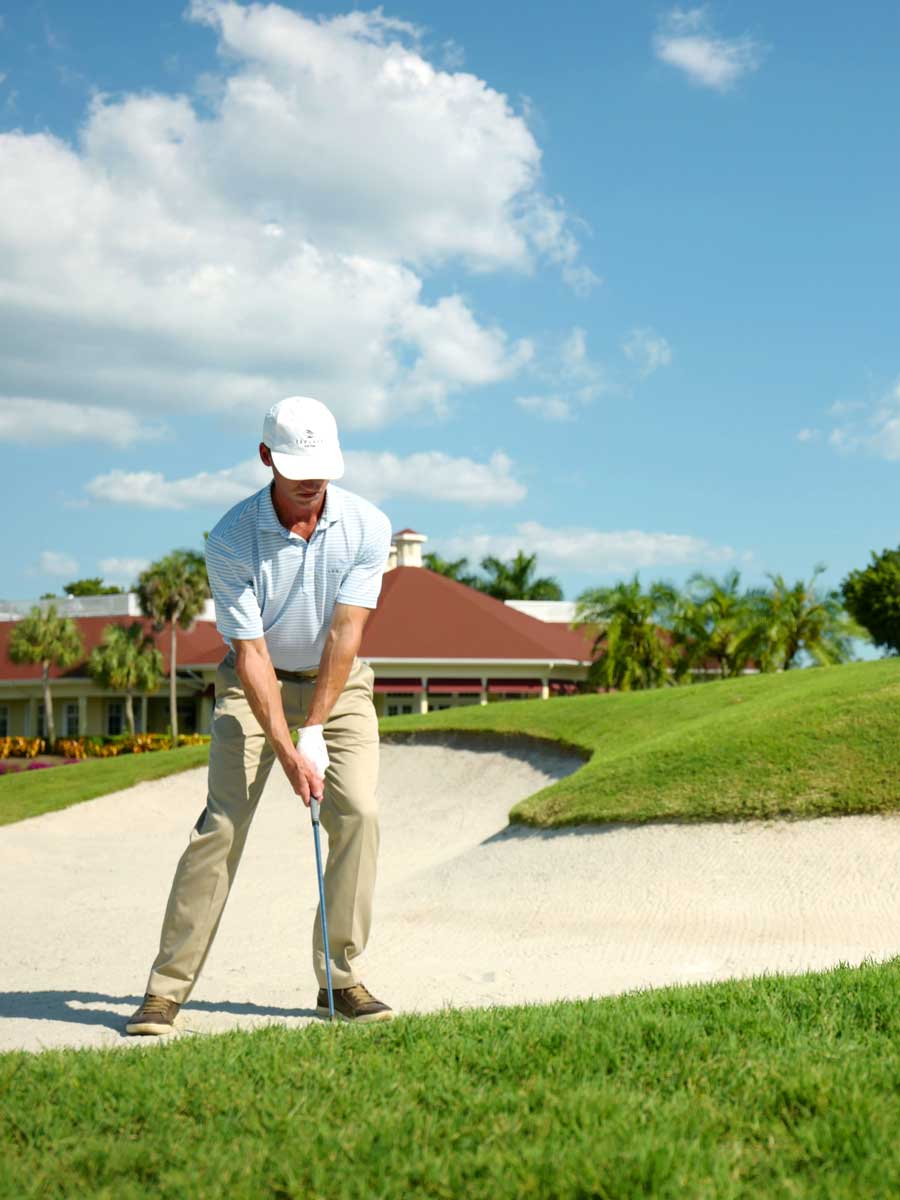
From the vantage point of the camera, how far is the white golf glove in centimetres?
543

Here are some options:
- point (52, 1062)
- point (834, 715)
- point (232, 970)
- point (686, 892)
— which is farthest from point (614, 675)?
point (52, 1062)

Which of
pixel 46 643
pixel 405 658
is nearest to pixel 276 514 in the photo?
pixel 405 658

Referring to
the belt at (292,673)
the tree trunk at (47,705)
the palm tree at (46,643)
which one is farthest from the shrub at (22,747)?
the belt at (292,673)

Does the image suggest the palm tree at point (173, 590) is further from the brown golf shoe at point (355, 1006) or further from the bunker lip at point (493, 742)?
the brown golf shoe at point (355, 1006)

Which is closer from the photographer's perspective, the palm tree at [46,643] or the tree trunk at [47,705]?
the tree trunk at [47,705]

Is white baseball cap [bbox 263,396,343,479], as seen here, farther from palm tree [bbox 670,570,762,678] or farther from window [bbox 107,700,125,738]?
window [bbox 107,700,125,738]

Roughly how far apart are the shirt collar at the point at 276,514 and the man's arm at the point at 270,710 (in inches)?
20.2

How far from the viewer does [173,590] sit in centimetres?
4509

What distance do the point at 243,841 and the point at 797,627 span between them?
3662cm

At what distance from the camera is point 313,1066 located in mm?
3979

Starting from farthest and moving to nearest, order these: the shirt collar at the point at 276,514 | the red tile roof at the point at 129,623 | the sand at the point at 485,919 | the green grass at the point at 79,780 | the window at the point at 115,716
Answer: the window at the point at 115,716 < the red tile roof at the point at 129,623 < the green grass at the point at 79,780 < the sand at the point at 485,919 < the shirt collar at the point at 276,514

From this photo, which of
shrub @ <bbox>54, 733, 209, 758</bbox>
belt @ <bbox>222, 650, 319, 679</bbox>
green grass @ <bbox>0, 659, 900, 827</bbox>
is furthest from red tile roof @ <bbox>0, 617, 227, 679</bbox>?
belt @ <bbox>222, 650, 319, 679</bbox>

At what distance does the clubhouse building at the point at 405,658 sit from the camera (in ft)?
129

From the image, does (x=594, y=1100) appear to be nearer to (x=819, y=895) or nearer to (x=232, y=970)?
(x=232, y=970)
